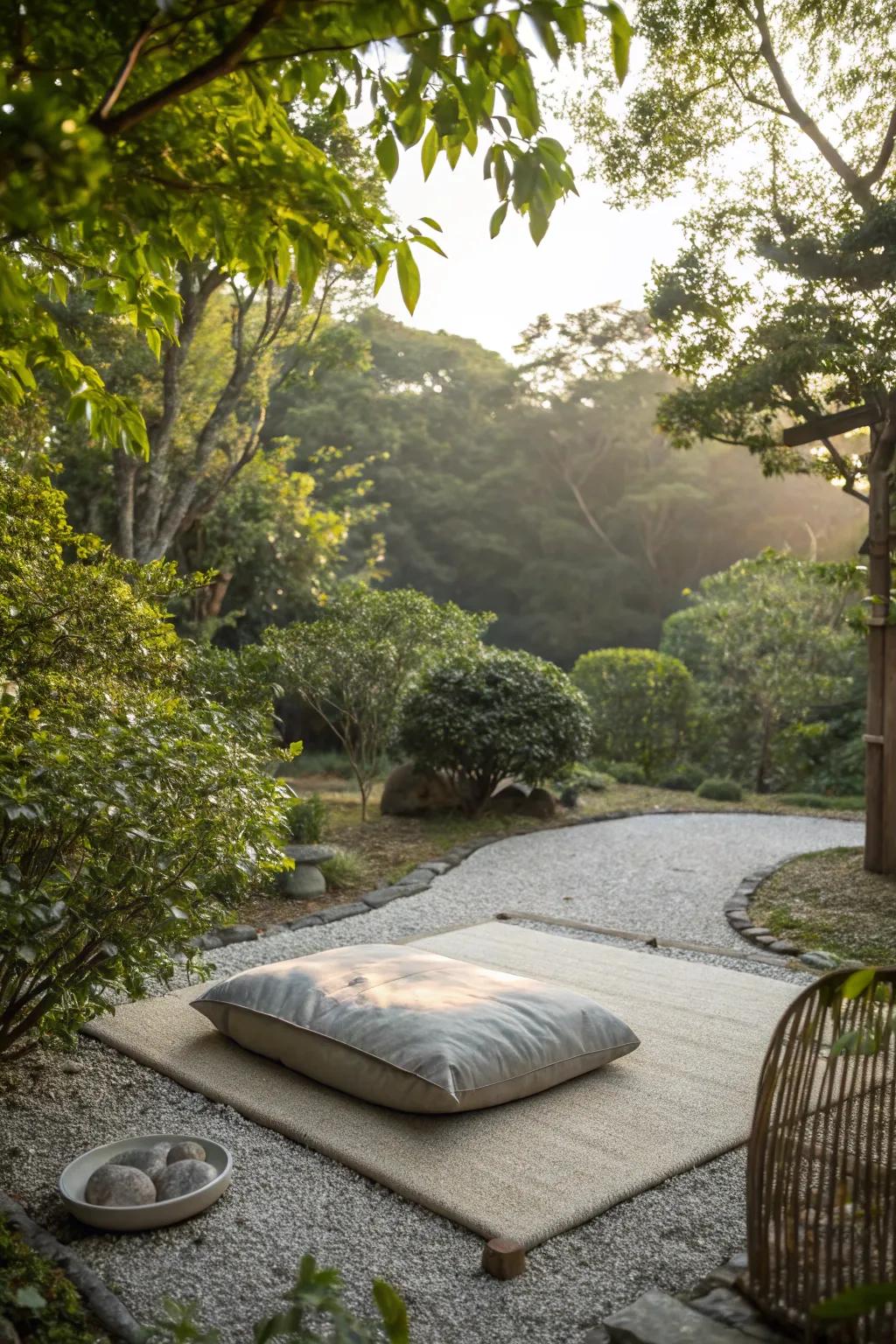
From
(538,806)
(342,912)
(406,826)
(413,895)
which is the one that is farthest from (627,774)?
(342,912)

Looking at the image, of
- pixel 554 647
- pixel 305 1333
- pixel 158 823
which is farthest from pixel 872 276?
pixel 554 647

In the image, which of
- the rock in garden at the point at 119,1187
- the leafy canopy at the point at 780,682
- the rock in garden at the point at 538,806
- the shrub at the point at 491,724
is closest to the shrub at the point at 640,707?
the leafy canopy at the point at 780,682

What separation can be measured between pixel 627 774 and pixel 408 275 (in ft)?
30.7

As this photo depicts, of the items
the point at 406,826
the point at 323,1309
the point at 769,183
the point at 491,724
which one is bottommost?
the point at 406,826

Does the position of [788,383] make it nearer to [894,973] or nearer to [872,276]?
[872,276]

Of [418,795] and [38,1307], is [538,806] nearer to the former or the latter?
[418,795]

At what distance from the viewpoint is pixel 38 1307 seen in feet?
5.76

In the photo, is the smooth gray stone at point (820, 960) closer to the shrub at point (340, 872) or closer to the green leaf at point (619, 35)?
the shrub at point (340, 872)

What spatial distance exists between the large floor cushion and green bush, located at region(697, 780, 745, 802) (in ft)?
21.4

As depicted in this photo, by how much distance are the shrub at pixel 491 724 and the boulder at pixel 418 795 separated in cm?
14

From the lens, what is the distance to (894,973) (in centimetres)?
168

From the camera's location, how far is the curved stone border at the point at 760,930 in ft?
14.9

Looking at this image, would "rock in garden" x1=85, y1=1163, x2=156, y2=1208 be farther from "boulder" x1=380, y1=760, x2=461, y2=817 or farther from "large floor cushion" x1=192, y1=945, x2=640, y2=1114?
"boulder" x1=380, y1=760, x2=461, y2=817

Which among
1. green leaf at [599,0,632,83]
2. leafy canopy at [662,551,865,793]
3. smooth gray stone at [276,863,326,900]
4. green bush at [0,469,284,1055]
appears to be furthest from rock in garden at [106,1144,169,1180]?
leafy canopy at [662,551,865,793]
